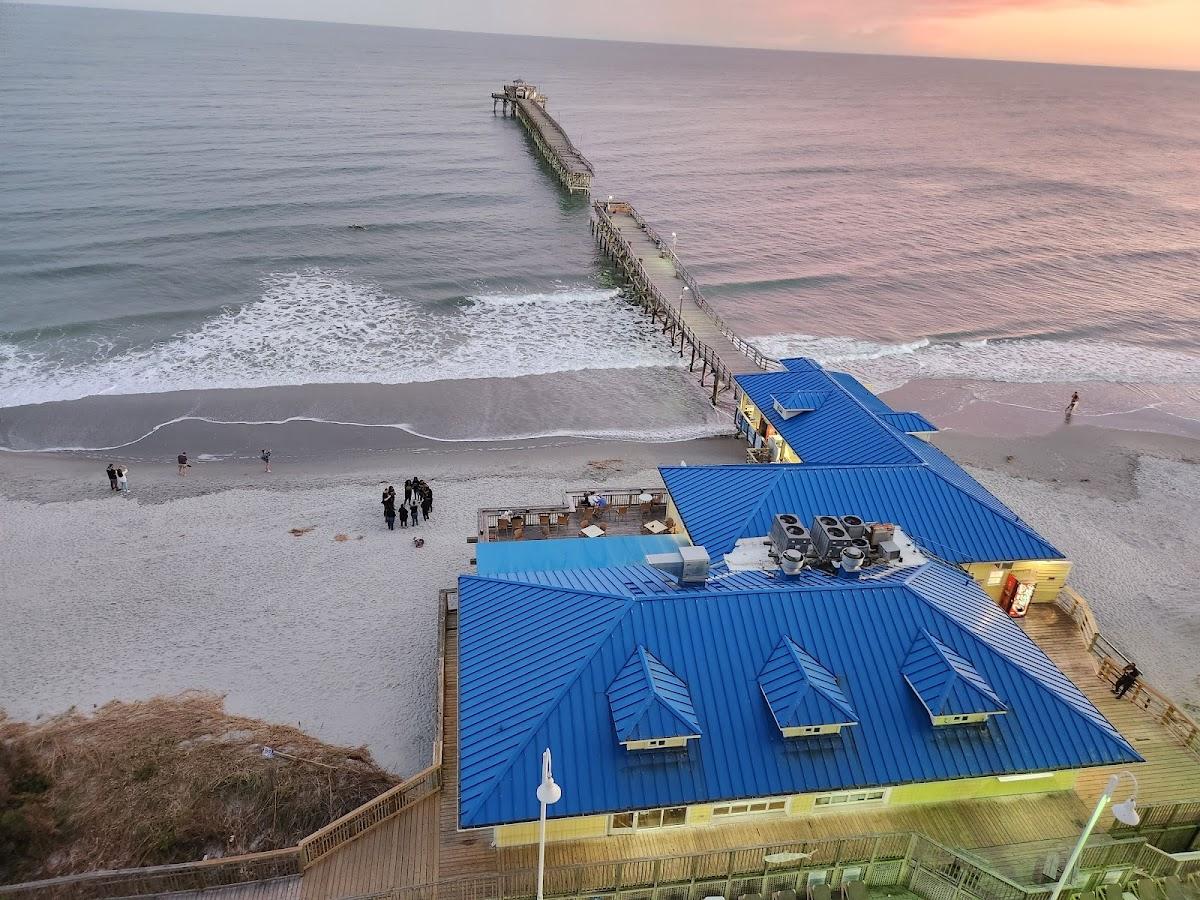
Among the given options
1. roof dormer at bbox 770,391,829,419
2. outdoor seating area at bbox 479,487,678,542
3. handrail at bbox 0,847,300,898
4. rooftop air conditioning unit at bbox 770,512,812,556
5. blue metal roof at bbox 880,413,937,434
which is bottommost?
handrail at bbox 0,847,300,898

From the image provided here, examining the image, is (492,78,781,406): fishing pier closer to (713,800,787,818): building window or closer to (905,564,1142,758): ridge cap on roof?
(905,564,1142,758): ridge cap on roof

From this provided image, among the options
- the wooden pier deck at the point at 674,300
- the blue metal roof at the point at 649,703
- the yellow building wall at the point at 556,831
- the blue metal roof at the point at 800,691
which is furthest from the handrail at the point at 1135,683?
the wooden pier deck at the point at 674,300

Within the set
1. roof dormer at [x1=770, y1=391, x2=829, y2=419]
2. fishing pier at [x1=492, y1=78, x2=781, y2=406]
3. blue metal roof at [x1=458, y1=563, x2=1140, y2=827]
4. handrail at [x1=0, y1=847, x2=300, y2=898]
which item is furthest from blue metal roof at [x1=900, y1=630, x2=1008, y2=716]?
fishing pier at [x1=492, y1=78, x2=781, y2=406]

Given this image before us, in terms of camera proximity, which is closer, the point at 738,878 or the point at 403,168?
the point at 738,878

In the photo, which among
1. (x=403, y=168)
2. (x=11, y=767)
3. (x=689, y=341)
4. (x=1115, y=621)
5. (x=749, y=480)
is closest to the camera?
(x=11, y=767)

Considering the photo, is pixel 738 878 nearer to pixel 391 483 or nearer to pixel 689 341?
pixel 391 483

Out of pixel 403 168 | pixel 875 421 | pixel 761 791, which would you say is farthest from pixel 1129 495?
pixel 403 168
